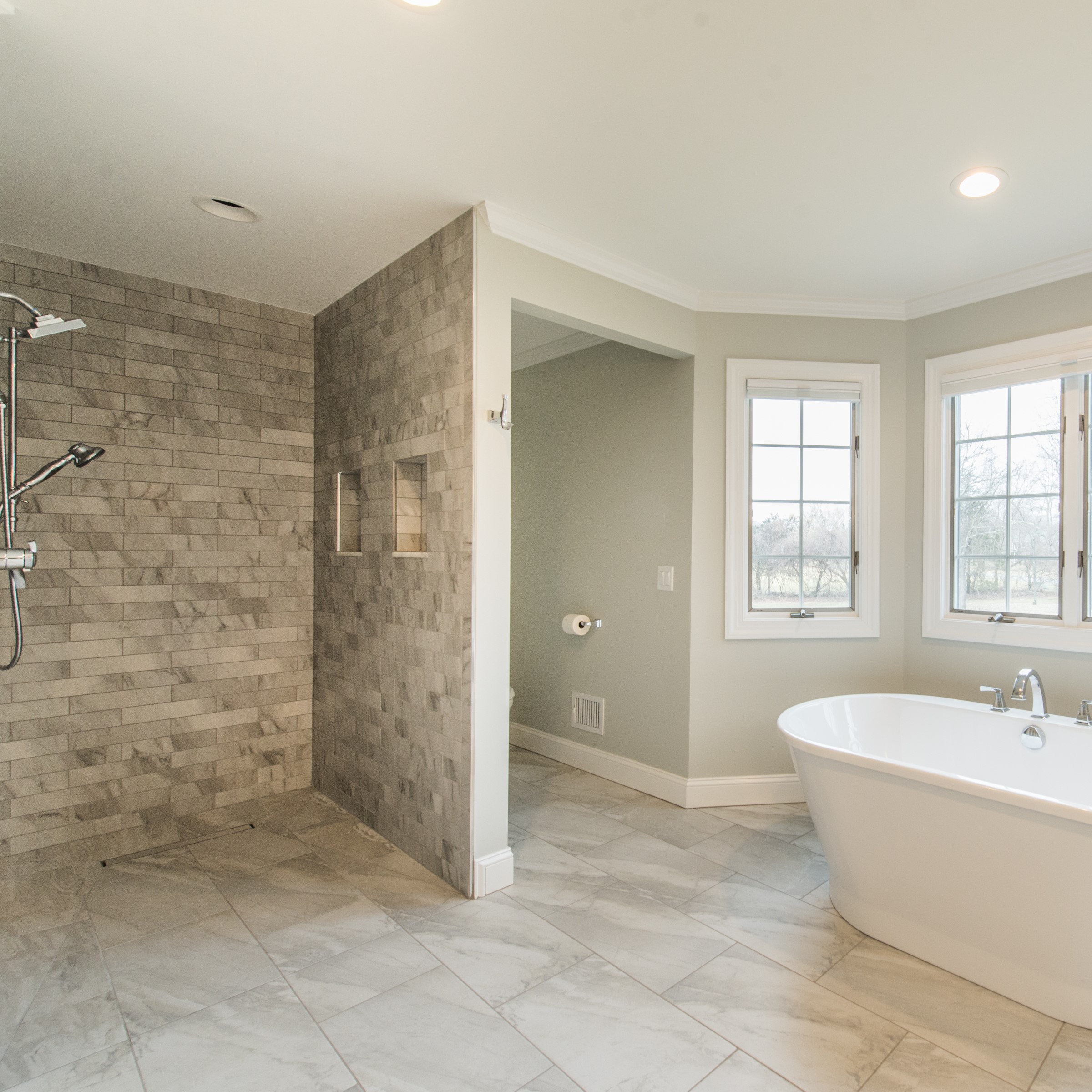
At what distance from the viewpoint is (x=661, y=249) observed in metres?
2.86

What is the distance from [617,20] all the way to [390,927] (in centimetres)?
268

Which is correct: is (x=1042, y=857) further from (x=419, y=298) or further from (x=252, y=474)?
(x=252, y=474)

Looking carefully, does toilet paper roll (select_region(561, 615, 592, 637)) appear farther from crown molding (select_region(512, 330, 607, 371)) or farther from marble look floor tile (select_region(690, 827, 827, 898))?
crown molding (select_region(512, 330, 607, 371))

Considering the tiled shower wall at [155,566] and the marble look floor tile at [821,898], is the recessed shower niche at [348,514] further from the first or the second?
the marble look floor tile at [821,898]

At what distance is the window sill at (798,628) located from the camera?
3.39m

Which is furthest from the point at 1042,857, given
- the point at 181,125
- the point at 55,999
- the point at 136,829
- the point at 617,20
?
the point at 136,829

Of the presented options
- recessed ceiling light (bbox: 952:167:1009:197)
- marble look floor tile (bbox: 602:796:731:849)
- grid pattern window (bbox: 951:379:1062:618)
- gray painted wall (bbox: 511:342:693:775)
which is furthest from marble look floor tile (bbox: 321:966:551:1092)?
recessed ceiling light (bbox: 952:167:1009:197)

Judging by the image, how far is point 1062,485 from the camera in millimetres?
2969

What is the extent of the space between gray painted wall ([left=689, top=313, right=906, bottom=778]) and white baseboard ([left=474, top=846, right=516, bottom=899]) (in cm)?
115

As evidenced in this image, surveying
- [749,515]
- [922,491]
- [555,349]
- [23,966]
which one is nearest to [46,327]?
[23,966]

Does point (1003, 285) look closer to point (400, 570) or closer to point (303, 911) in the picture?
point (400, 570)

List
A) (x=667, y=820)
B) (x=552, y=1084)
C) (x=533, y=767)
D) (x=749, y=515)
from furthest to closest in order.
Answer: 1. (x=533, y=767)
2. (x=749, y=515)
3. (x=667, y=820)
4. (x=552, y=1084)

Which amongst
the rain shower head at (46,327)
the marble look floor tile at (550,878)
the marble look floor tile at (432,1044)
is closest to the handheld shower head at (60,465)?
the rain shower head at (46,327)

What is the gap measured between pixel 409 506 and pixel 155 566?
47.2 inches
